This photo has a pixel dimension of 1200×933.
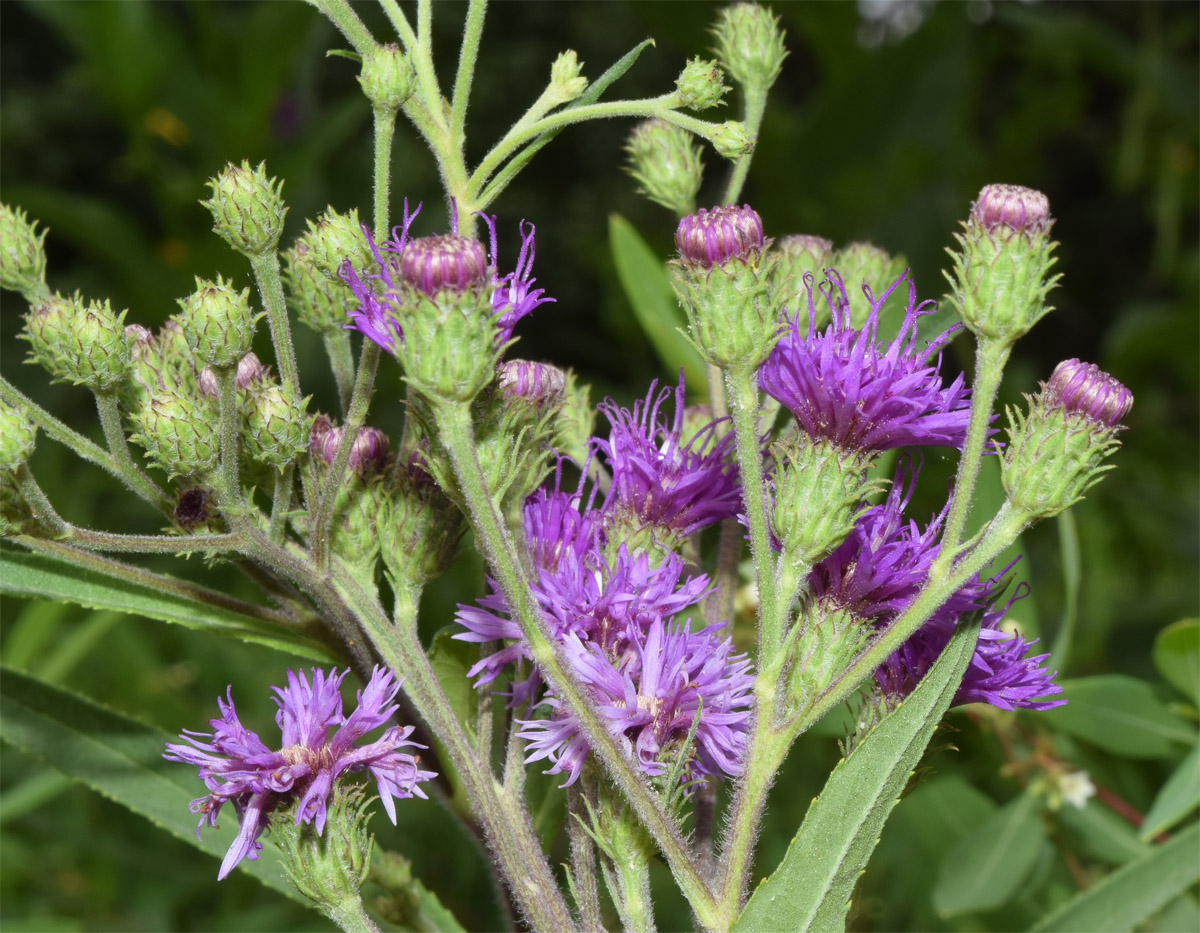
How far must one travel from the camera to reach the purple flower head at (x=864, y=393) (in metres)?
1.15

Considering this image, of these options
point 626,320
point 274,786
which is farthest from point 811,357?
point 626,320

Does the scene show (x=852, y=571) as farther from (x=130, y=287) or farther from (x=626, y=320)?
(x=130, y=287)

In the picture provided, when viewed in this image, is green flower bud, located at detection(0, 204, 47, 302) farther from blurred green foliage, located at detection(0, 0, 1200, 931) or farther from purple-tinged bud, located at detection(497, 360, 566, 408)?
blurred green foliage, located at detection(0, 0, 1200, 931)

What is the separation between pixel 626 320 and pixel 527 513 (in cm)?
353

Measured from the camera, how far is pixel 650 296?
90.4 inches

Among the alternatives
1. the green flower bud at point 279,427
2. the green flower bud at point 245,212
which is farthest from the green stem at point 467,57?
the green flower bud at point 279,427

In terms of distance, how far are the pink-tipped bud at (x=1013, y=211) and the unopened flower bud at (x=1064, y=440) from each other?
5.6 inches

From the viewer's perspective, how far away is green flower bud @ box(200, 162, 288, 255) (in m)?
1.16

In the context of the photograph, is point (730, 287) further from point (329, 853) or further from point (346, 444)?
point (329, 853)

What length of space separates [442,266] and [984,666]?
68 centimetres

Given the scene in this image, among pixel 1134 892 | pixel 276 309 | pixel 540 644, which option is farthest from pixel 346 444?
pixel 1134 892

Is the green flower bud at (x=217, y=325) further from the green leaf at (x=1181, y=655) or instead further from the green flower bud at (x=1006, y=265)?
the green leaf at (x=1181, y=655)

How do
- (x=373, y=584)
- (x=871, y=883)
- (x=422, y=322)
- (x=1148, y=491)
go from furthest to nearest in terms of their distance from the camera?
(x=1148, y=491) < (x=871, y=883) < (x=373, y=584) < (x=422, y=322)

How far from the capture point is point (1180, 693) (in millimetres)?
2033
